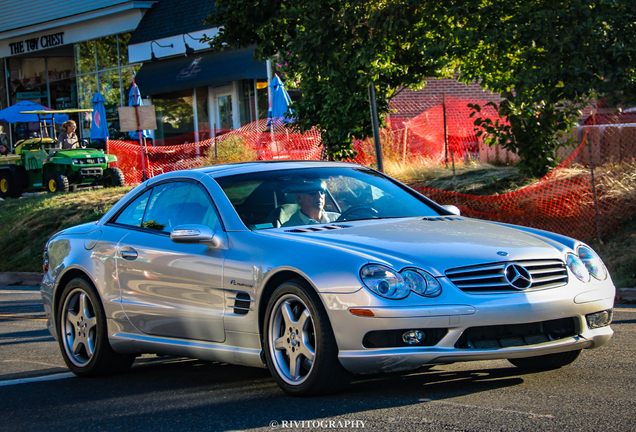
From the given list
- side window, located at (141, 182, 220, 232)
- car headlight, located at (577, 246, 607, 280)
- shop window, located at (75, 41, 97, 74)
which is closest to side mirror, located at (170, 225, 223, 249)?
side window, located at (141, 182, 220, 232)

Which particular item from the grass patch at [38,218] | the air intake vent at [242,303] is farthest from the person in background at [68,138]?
the air intake vent at [242,303]

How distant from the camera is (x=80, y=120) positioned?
122 ft

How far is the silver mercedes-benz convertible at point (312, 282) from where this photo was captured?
4766mm

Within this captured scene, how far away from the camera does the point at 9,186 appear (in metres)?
23.6

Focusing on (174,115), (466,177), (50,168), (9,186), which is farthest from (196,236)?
(174,115)

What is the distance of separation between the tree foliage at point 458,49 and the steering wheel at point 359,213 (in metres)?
5.33

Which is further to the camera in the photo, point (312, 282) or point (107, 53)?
point (107, 53)

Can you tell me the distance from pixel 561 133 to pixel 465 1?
2.99 m

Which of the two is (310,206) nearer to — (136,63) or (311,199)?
(311,199)

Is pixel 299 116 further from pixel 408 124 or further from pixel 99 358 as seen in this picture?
pixel 99 358

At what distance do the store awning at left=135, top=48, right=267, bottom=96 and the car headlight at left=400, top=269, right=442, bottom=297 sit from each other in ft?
71.2

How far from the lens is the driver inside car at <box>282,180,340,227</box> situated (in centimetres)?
594

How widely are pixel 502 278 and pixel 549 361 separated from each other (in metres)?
1.12

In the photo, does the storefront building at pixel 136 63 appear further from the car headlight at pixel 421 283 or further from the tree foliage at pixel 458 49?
the car headlight at pixel 421 283
